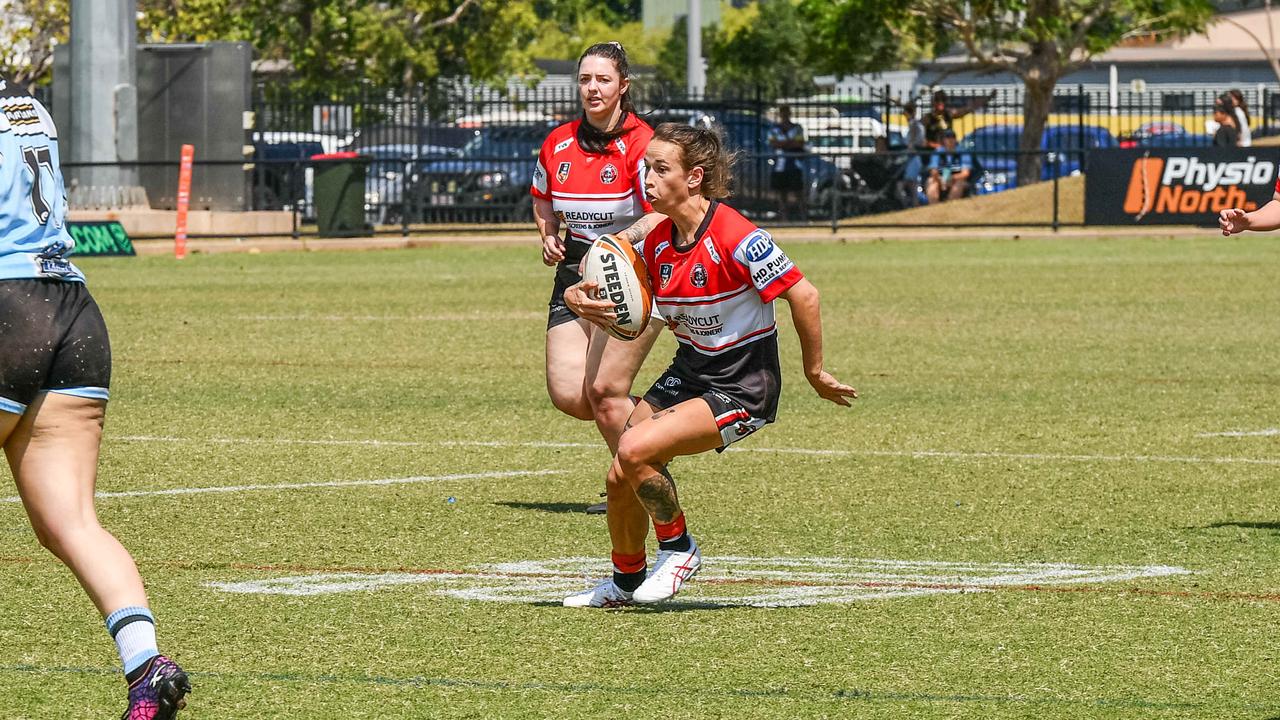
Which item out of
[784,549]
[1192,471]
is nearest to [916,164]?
[1192,471]

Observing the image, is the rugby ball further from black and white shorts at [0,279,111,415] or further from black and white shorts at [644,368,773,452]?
black and white shorts at [0,279,111,415]

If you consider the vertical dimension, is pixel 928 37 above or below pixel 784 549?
above

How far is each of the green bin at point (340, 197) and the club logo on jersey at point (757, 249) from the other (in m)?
24.2

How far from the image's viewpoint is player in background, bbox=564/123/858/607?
7078 millimetres

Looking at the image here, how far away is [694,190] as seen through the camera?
715 cm

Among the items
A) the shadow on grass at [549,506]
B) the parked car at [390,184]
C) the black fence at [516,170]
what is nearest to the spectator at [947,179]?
the black fence at [516,170]

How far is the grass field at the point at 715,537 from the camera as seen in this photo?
607cm

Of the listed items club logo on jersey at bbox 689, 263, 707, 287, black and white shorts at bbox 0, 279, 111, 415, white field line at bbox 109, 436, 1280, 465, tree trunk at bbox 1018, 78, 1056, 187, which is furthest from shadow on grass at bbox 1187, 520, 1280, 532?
tree trunk at bbox 1018, 78, 1056, 187

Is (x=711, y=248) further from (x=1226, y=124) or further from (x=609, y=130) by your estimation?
(x=1226, y=124)

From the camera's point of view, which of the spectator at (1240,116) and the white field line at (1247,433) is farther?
the spectator at (1240,116)

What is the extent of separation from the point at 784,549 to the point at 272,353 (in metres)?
8.75

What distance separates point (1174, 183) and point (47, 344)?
28081 mm

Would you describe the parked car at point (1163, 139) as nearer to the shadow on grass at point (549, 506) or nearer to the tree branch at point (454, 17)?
the tree branch at point (454, 17)

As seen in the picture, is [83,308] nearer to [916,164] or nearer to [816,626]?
[816,626]
